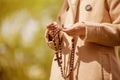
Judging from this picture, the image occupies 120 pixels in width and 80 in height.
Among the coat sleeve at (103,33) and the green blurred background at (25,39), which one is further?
the green blurred background at (25,39)

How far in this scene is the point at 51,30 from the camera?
3.31 ft

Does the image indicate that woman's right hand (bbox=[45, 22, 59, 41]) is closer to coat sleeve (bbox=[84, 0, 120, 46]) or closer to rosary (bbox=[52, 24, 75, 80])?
rosary (bbox=[52, 24, 75, 80])

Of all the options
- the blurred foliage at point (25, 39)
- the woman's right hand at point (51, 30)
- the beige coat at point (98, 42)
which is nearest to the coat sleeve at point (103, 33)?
the beige coat at point (98, 42)

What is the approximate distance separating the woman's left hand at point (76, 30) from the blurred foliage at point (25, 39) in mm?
1097

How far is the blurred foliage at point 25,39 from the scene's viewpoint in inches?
80.7

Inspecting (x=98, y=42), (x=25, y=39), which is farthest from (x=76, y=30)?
(x=25, y=39)

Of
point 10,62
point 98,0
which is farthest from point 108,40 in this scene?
point 10,62

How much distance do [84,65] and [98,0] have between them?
0.69 feet

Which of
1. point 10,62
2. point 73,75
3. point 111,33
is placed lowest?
point 10,62

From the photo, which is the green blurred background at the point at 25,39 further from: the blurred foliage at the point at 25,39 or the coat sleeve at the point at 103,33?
the coat sleeve at the point at 103,33

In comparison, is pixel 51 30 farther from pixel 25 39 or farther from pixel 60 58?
pixel 25 39

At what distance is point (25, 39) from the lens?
2.10 meters

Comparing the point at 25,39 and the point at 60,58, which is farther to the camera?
the point at 25,39

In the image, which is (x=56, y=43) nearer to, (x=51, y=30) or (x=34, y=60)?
(x=51, y=30)
